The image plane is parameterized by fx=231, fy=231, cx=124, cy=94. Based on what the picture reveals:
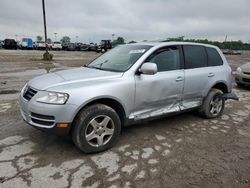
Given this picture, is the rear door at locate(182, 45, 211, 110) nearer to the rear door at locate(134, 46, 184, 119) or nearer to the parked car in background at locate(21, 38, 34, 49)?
the rear door at locate(134, 46, 184, 119)

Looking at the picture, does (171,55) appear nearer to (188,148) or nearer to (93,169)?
(188,148)

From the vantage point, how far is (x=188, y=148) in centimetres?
372

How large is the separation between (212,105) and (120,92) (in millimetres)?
2579

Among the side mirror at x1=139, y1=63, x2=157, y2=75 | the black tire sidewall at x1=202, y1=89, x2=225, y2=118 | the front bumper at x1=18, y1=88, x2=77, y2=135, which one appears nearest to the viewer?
the front bumper at x1=18, y1=88, x2=77, y2=135

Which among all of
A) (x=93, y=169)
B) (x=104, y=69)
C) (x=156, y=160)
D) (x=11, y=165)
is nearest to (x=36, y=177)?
(x=11, y=165)

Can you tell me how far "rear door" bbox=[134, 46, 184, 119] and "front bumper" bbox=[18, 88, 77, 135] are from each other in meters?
1.14

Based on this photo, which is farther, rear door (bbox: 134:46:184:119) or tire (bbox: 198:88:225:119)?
tire (bbox: 198:88:225:119)

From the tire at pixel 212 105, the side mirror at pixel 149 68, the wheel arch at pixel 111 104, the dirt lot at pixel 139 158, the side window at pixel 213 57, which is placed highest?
the side window at pixel 213 57

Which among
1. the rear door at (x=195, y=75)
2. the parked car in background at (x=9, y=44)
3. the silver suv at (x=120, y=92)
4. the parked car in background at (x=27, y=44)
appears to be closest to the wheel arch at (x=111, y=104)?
the silver suv at (x=120, y=92)

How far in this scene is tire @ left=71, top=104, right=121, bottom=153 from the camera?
10.6ft

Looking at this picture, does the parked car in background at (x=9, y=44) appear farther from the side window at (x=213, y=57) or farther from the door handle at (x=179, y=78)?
the door handle at (x=179, y=78)

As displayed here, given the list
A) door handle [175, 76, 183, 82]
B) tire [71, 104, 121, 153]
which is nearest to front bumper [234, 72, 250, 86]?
door handle [175, 76, 183, 82]

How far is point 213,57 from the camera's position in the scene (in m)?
5.16

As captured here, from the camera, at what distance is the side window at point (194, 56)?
4590 millimetres
